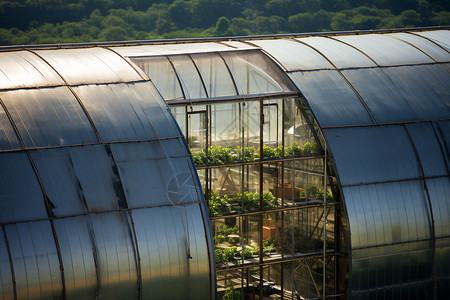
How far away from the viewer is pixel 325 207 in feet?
74.0

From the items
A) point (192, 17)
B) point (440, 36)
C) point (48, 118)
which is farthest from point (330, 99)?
point (192, 17)

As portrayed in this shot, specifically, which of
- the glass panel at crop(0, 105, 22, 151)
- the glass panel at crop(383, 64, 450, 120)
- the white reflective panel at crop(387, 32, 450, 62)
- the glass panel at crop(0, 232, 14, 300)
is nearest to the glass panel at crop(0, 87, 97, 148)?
the glass panel at crop(0, 105, 22, 151)

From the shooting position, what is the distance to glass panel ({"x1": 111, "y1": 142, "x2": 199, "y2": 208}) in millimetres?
18875

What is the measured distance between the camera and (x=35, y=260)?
675 inches

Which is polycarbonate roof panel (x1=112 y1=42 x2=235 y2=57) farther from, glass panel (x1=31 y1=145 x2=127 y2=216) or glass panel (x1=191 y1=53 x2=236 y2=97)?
glass panel (x1=31 y1=145 x2=127 y2=216)

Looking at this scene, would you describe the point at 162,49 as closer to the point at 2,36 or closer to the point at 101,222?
the point at 101,222

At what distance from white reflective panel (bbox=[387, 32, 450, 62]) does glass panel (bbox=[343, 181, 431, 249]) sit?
649 cm

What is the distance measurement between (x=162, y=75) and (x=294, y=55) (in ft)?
16.5

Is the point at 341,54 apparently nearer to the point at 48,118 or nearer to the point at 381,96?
the point at 381,96

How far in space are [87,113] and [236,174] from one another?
538cm

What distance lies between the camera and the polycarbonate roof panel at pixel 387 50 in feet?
84.0

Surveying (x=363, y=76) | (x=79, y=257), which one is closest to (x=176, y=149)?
(x=79, y=257)

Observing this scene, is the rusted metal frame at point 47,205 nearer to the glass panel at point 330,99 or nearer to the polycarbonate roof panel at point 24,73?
the polycarbonate roof panel at point 24,73

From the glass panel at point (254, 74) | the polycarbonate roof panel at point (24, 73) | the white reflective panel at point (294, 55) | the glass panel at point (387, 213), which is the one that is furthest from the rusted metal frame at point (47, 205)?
the white reflective panel at point (294, 55)
